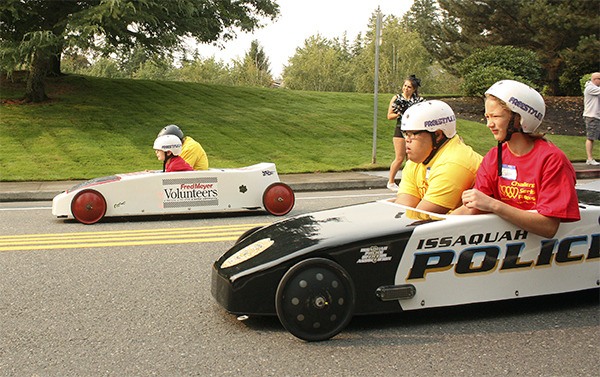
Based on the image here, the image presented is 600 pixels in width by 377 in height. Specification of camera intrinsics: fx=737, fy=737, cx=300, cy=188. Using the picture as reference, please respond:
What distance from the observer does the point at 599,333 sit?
446 cm

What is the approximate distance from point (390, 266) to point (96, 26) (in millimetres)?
14946

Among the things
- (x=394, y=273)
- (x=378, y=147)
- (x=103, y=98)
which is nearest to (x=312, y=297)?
(x=394, y=273)

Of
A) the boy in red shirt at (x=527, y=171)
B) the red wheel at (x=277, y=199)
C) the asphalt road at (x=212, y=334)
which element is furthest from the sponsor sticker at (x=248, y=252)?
the red wheel at (x=277, y=199)

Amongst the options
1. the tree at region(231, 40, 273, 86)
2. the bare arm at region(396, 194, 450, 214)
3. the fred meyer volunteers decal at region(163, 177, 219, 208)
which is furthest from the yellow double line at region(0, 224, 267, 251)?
the tree at region(231, 40, 273, 86)

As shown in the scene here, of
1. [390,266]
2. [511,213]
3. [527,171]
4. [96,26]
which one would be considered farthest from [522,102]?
[96,26]

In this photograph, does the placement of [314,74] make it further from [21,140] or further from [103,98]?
[21,140]

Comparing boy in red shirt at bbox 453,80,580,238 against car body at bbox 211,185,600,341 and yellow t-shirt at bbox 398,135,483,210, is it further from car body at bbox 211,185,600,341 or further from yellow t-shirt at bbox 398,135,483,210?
yellow t-shirt at bbox 398,135,483,210

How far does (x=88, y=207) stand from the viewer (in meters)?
9.15

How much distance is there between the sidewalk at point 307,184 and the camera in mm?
12547

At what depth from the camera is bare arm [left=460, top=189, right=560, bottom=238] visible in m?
4.57

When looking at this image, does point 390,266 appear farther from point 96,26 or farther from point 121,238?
point 96,26

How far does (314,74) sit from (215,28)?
169ft

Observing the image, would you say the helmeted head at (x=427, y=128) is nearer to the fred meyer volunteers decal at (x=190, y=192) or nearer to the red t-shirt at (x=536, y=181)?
the red t-shirt at (x=536, y=181)

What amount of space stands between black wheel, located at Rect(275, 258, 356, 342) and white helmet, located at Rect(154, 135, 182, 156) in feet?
18.0
